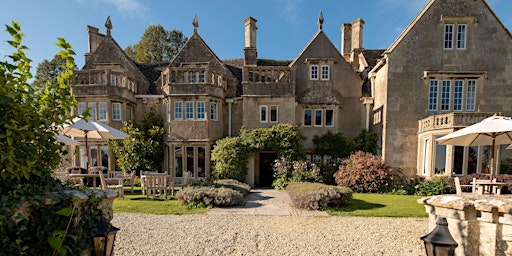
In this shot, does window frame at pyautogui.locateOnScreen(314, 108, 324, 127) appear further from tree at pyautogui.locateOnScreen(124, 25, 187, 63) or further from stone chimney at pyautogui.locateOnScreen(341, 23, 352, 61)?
tree at pyautogui.locateOnScreen(124, 25, 187, 63)

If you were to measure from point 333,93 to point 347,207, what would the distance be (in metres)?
9.71

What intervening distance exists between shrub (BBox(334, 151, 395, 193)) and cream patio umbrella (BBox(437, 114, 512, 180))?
5.14 meters

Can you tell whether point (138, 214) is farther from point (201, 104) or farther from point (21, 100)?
point (201, 104)

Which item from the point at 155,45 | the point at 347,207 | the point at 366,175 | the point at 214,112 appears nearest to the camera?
the point at 347,207

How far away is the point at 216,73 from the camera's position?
1598 cm

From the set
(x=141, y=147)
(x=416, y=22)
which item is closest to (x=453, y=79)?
(x=416, y=22)

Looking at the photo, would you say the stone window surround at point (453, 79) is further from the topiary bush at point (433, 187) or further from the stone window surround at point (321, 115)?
the stone window surround at point (321, 115)

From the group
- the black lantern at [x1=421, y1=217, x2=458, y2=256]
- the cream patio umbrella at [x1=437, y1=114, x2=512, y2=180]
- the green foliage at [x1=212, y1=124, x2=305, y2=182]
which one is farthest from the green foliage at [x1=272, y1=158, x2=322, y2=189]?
the black lantern at [x1=421, y1=217, x2=458, y2=256]

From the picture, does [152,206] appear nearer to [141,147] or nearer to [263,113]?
[141,147]

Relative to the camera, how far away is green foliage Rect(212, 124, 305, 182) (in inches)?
583

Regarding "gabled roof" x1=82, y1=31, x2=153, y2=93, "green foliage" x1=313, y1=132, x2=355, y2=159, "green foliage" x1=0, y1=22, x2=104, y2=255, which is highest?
"gabled roof" x1=82, y1=31, x2=153, y2=93

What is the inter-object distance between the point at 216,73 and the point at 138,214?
10397 millimetres

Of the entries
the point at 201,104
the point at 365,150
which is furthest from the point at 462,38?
the point at 201,104

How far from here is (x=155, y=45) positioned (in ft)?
100
